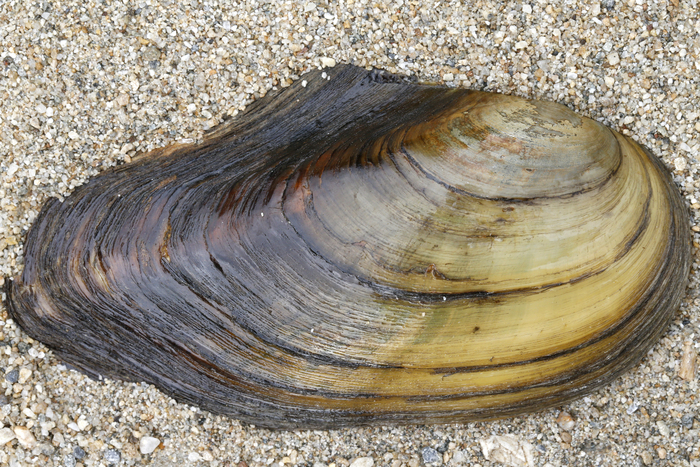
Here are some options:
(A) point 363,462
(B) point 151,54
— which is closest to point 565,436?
(A) point 363,462

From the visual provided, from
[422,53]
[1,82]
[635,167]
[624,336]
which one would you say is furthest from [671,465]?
[1,82]

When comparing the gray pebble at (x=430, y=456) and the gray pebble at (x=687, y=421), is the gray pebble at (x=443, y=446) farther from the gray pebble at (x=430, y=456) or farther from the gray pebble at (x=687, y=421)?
the gray pebble at (x=687, y=421)

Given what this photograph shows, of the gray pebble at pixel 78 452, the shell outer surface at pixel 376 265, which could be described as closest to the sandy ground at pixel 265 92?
the gray pebble at pixel 78 452

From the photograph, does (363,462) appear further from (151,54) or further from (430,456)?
(151,54)

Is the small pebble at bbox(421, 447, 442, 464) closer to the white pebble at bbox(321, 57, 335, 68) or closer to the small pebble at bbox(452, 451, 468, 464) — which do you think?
the small pebble at bbox(452, 451, 468, 464)

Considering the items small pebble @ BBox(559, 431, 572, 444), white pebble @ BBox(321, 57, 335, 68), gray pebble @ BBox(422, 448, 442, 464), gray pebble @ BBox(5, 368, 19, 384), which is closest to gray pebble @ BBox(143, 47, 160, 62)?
white pebble @ BBox(321, 57, 335, 68)

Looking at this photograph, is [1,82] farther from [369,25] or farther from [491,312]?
[491,312]
